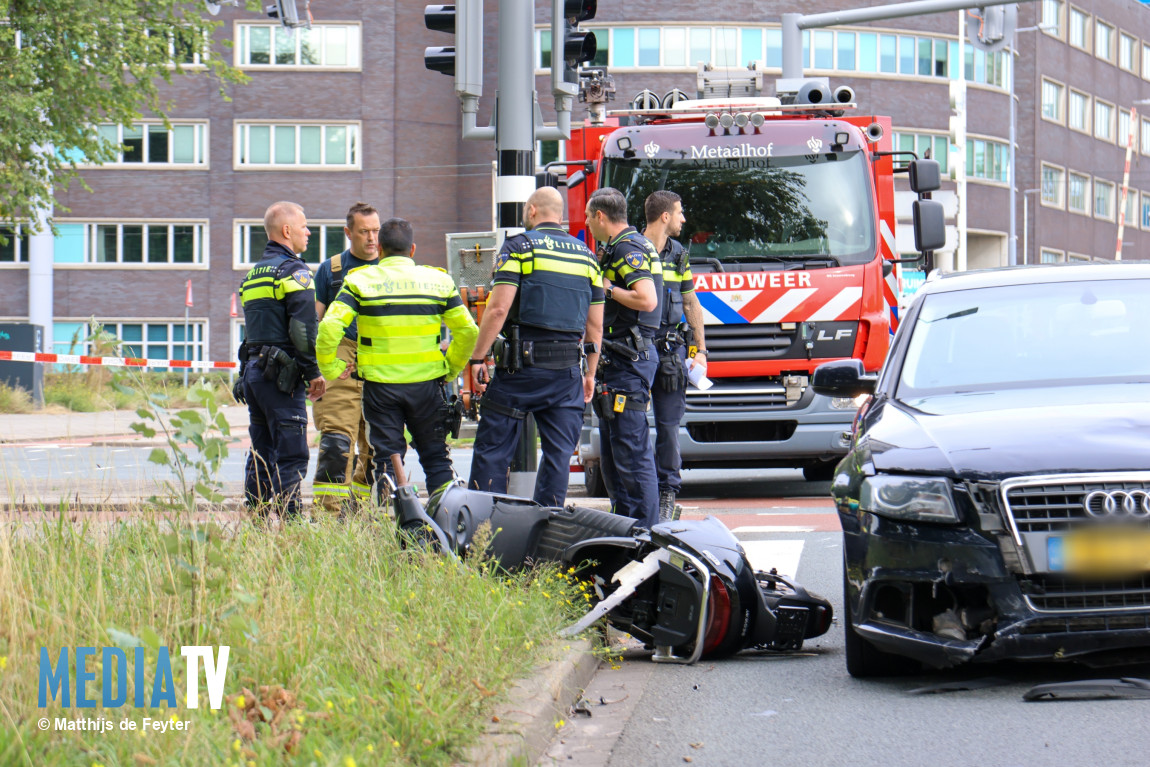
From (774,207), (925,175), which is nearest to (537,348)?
(774,207)

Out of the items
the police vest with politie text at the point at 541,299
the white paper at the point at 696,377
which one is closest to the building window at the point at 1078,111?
the white paper at the point at 696,377

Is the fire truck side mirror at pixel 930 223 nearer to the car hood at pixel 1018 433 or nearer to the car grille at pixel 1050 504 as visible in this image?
the car hood at pixel 1018 433

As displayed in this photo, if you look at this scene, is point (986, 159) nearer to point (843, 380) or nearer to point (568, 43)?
point (568, 43)

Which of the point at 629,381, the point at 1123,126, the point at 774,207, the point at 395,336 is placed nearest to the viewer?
the point at 395,336

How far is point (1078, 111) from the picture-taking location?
2104 inches

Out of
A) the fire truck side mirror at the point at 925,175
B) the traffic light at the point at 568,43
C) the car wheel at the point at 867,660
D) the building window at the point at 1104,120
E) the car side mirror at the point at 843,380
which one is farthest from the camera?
the building window at the point at 1104,120

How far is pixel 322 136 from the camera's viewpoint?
138 feet

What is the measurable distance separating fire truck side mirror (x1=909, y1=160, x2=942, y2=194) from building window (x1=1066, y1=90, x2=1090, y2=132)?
43.7m

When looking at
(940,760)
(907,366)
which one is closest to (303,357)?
(907,366)

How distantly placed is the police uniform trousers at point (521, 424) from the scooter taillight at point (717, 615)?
1.92 meters

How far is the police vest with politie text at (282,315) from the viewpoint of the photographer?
8.20 m

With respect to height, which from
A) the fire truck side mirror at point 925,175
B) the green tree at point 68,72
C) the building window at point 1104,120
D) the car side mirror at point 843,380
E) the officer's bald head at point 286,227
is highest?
the building window at point 1104,120

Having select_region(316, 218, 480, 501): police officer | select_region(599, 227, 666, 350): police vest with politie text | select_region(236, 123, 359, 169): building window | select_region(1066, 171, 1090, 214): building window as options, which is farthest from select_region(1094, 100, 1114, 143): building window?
select_region(316, 218, 480, 501): police officer

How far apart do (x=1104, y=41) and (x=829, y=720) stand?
183ft
